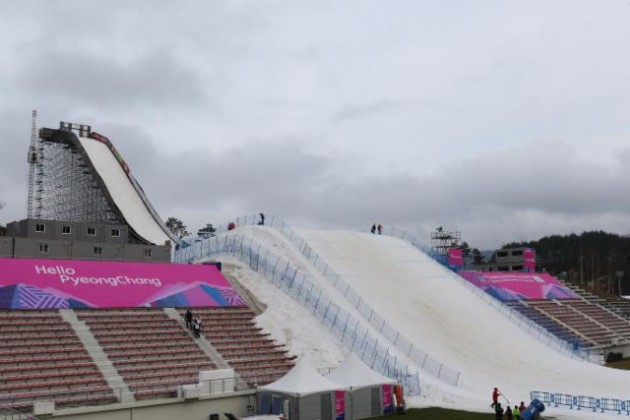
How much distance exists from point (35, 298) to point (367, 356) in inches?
638

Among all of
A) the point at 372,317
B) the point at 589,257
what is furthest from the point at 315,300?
the point at 589,257

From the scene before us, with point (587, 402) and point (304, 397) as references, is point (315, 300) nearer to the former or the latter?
point (304, 397)

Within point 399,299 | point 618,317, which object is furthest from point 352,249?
point 618,317

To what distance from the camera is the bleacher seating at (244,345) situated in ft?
92.3

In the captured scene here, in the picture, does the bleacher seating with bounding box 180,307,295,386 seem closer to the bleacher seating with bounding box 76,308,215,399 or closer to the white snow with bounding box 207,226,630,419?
the white snow with bounding box 207,226,630,419

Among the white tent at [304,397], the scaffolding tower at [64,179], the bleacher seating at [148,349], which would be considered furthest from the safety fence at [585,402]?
the scaffolding tower at [64,179]

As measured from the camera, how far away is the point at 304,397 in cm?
2386

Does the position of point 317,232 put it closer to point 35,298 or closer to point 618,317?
point 35,298

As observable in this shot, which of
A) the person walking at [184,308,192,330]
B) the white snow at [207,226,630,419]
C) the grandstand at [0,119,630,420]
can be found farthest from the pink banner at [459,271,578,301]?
the person walking at [184,308,192,330]

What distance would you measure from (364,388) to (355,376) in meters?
0.61

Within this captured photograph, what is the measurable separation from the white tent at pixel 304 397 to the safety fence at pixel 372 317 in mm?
8649

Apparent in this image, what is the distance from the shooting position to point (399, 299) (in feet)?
136

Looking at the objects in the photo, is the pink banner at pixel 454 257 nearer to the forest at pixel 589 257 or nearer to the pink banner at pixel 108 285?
the pink banner at pixel 108 285

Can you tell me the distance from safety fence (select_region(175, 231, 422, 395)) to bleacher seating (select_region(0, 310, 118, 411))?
44.6ft
